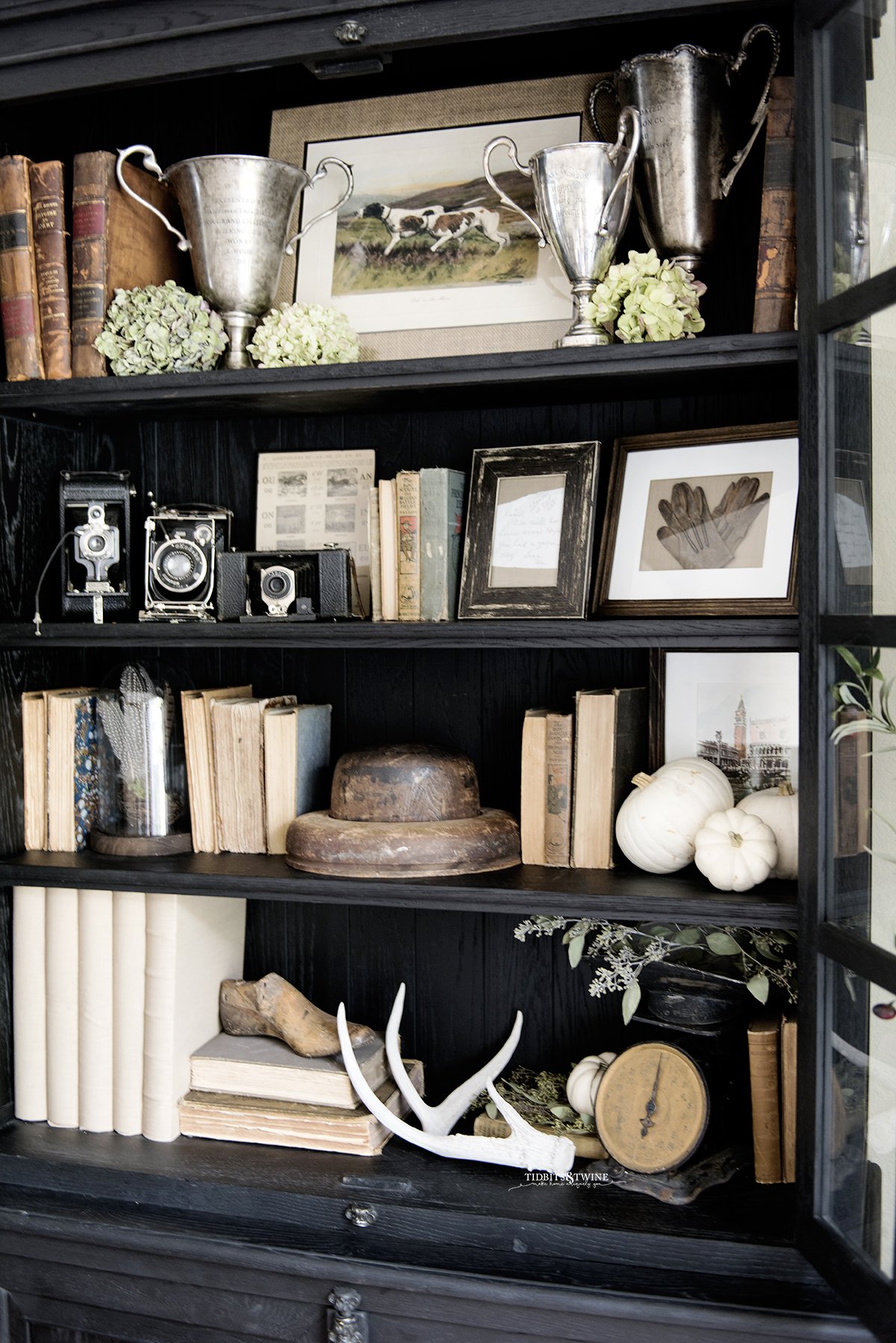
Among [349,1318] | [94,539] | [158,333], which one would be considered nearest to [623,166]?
[158,333]

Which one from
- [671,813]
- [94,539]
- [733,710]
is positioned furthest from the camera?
[94,539]

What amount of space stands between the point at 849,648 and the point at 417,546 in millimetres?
696

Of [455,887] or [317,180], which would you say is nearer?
[455,887]

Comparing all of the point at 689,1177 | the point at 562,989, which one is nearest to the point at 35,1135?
the point at 562,989

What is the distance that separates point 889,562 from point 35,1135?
161 centimetres

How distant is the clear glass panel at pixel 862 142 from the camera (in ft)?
4.38

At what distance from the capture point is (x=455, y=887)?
172 centimetres

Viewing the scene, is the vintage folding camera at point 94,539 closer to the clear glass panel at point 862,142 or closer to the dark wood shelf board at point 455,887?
the dark wood shelf board at point 455,887

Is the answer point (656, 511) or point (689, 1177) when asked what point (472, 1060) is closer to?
point (689, 1177)

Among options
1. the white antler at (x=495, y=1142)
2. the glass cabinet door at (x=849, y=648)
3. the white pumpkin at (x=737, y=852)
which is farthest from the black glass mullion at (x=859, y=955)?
the white antler at (x=495, y=1142)

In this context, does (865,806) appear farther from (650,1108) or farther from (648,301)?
(648,301)

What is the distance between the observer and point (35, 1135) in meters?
1.95

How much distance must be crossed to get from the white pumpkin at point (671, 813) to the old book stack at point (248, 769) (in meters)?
0.55

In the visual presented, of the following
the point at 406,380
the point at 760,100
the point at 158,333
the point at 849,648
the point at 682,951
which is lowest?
the point at 682,951
